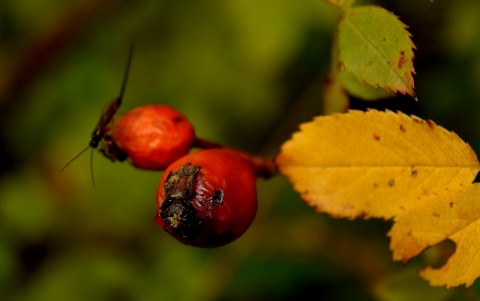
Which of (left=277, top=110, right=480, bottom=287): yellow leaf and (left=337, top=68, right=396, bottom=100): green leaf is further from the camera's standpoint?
(left=337, top=68, right=396, bottom=100): green leaf

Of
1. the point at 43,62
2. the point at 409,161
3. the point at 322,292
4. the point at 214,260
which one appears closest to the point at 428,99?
the point at 322,292

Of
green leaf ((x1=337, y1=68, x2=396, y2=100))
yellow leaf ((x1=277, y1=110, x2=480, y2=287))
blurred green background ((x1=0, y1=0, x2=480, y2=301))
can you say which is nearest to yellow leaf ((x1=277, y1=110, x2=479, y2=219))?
yellow leaf ((x1=277, y1=110, x2=480, y2=287))

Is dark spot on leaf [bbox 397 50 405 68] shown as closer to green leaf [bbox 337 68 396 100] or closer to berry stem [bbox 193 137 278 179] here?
green leaf [bbox 337 68 396 100]

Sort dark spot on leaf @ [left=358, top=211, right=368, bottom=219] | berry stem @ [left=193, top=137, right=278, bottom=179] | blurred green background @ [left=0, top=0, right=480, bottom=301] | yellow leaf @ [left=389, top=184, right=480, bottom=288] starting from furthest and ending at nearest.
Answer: blurred green background @ [left=0, top=0, right=480, bottom=301]
berry stem @ [left=193, top=137, right=278, bottom=179]
dark spot on leaf @ [left=358, top=211, right=368, bottom=219]
yellow leaf @ [left=389, top=184, right=480, bottom=288]

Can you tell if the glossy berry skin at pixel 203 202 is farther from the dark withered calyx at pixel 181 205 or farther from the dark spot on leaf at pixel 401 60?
the dark spot on leaf at pixel 401 60

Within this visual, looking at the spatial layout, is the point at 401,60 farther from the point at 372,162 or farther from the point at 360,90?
the point at 360,90

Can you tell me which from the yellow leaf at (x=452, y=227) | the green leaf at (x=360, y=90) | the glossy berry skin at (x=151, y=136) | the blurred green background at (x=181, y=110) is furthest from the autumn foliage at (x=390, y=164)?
the blurred green background at (x=181, y=110)
